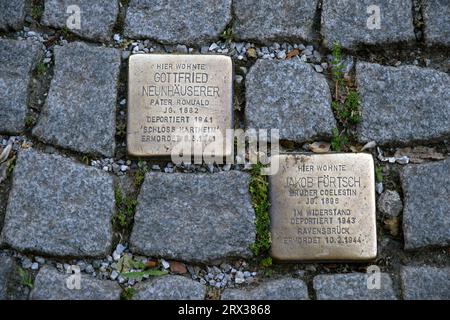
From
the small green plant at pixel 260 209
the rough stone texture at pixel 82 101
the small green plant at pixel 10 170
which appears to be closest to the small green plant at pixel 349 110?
the small green plant at pixel 260 209

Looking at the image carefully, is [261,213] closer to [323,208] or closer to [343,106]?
[323,208]

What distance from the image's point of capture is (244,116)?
256 cm

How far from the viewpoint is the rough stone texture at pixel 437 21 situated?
2.65 m

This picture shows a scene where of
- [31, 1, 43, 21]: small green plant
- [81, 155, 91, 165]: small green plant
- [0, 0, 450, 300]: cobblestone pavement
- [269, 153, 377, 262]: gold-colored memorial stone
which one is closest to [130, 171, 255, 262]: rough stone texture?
[0, 0, 450, 300]: cobblestone pavement

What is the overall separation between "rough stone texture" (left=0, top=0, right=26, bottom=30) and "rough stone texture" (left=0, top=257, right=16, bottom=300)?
95 centimetres

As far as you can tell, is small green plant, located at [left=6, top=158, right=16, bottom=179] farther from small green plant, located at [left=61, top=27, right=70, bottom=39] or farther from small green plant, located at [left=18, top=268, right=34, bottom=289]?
small green plant, located at [left=61, top=27, right=70, bottom=39]

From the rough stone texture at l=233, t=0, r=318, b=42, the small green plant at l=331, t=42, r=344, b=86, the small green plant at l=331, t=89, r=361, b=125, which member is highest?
the rough stone texture at l=233, t=0, r=318, b=42

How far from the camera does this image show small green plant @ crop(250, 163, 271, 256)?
2428 millimetres

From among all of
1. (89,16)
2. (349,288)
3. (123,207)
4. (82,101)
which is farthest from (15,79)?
(349,288)

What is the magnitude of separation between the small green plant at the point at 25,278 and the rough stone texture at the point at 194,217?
0.39 meters

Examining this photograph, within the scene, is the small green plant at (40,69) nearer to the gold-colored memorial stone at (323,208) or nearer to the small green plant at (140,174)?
the small green plant at (140,174)

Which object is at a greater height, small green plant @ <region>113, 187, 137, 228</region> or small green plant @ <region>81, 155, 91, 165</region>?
small green plant @ <region>81, 155, 91, 165</region>

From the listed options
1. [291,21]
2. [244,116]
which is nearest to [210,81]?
[244,116]

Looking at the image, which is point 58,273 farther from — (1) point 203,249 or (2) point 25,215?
(1) point 203,249
